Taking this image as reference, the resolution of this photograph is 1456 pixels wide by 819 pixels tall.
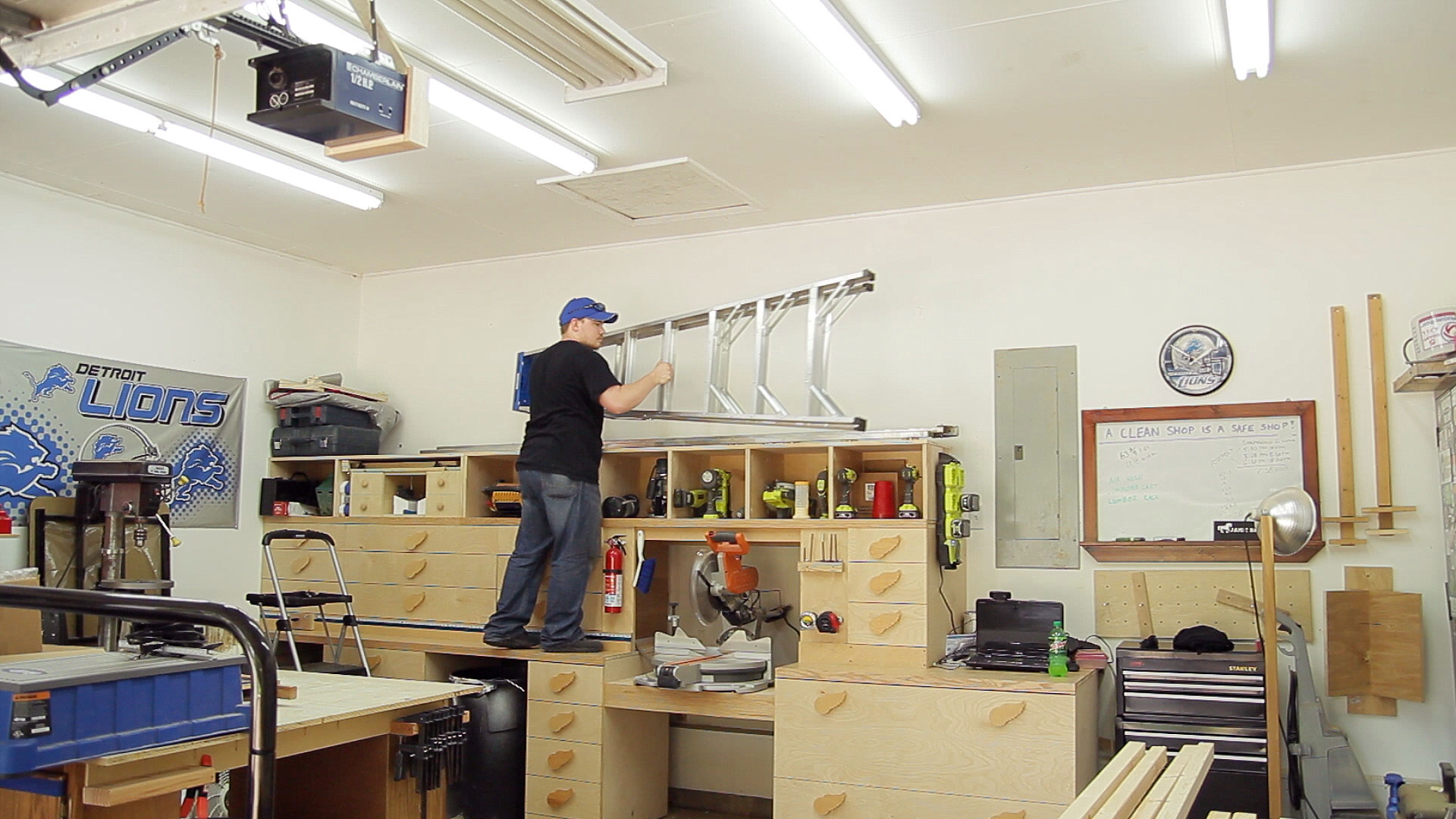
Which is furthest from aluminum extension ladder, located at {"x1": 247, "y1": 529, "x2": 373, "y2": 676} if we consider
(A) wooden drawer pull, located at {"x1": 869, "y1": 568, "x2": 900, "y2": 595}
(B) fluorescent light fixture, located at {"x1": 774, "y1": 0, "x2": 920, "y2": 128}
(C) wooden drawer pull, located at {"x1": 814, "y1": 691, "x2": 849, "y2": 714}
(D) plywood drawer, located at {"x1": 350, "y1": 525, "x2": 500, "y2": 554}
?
(B) fluorescent light fixture, located at {"x1": 774, "y1": 0, "x2": 920, "y2": 128}

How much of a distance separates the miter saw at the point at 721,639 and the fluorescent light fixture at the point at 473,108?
190 centimetres

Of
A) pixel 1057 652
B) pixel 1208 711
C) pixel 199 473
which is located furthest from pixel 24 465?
pixel 1208 711

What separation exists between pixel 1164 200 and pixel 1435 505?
180 cm

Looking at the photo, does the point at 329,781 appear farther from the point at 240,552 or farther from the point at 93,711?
the point at 240,552

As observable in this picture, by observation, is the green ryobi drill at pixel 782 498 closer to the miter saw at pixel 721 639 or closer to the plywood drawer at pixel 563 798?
the miter saw at pixel 721 639

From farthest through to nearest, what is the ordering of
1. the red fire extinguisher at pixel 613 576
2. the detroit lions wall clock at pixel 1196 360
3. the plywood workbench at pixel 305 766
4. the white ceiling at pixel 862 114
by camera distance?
the red fire extinguisher at pixel 613 576
the detroit lions wall clock at pixel 1196 360
the white ceiling at pixel 862 114
the plywood workbench at pixel 305 766

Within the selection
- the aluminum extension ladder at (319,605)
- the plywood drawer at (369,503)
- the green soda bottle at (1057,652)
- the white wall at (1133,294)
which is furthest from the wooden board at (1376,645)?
the plywood drawer at (369,503)

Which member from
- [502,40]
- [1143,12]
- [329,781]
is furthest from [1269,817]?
[502,40]

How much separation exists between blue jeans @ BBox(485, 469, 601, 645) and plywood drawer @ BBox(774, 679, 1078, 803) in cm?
121

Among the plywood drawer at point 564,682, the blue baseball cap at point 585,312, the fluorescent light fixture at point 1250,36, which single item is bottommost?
the plywood drawer at point 564,682

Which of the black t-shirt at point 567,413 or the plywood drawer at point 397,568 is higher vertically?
the black t-shirt at point 567,413

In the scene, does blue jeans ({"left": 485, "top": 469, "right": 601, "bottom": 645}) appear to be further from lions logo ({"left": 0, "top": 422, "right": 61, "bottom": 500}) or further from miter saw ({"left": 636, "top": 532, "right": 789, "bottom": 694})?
lions logo ({"left": 0, "top": 422, "right": 61, "bottom": 500})

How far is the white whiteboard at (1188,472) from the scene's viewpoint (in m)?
5.27

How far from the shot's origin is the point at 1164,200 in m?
5.57
